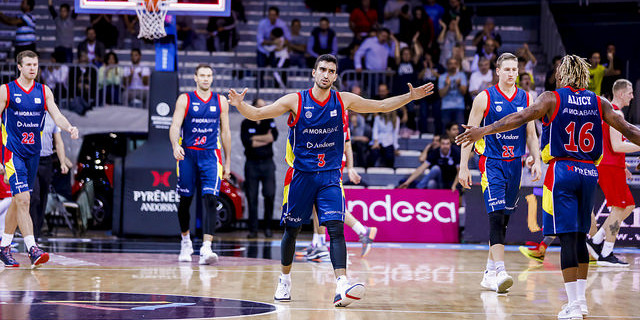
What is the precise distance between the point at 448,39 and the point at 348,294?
11.6 meters

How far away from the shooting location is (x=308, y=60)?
17578mm

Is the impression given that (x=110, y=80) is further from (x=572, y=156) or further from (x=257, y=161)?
(x=572, y=156)

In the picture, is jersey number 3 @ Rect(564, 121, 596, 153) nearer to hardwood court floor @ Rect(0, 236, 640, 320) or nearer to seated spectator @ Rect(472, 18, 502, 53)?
hardwood court floor @ Rect(0, 236, 640, 320)

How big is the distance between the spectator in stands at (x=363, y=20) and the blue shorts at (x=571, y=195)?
1214 centimetres

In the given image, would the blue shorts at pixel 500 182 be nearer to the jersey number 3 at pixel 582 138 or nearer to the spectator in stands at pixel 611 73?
the jersey number 3 at pixel 582 138

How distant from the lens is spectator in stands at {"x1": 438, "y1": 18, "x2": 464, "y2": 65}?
56.3 ft

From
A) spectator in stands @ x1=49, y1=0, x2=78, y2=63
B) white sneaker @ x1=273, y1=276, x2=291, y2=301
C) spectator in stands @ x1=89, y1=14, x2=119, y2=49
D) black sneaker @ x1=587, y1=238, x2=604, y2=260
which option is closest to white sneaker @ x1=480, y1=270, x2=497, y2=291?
white sneaker @ x1=273, y1=276, x2=291, y2=301

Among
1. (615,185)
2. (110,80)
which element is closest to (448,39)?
(110,80)

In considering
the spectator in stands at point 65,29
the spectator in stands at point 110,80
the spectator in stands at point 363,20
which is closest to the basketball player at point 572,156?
the spectator in stands at point 110,80

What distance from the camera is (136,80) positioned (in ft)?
55.2

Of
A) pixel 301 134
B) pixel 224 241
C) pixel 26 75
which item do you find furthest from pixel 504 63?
pixel 224 241

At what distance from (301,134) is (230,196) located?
7342 millimetres

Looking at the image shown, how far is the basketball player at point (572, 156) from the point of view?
247 inches

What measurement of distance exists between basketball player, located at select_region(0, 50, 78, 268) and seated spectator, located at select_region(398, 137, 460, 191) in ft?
21.7
